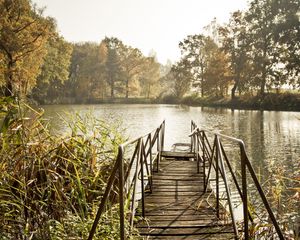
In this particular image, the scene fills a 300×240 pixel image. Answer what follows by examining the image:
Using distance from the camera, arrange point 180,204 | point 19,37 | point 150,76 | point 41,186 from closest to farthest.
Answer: point 41,186 → point 180,204 → point 19,37 → point 150,76

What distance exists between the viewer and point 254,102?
41031 mm

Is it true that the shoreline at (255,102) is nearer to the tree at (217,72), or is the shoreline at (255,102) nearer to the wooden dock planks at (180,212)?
the tree at (217,72)

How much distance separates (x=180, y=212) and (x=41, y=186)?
231 cm

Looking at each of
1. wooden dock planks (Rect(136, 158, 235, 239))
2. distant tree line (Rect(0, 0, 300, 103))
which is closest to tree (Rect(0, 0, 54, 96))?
distant tree line (Rect(0, 0, 300, 103))

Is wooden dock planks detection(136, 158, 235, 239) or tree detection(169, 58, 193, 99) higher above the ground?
tree detection(169, 58, 193, 99)

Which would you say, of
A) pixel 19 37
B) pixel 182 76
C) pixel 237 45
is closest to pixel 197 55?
pixel 182 76

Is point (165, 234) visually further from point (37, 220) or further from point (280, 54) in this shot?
point (280, 54)

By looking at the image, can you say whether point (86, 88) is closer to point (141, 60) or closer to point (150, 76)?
point (141, 60)

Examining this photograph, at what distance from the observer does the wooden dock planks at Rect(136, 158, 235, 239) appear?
14.8 ft

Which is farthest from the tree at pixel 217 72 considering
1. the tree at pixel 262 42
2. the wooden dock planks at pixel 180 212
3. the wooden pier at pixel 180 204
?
the wooden pier at pixel 180 204

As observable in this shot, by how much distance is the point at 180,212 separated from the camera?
535cm

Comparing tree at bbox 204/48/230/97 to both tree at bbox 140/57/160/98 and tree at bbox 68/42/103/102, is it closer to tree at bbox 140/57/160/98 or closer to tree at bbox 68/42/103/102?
tree at bbox 140/57/160/98

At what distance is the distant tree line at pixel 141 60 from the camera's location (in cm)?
2934

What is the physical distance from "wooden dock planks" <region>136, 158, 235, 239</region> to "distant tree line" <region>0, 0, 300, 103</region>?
264 cm
